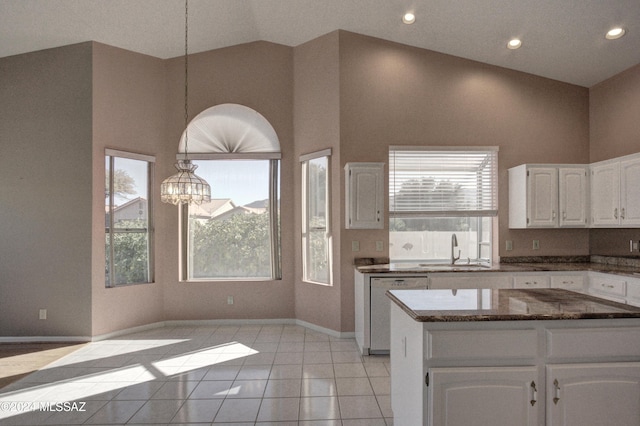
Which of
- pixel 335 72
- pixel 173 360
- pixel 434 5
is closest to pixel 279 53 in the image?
pixel 335 72

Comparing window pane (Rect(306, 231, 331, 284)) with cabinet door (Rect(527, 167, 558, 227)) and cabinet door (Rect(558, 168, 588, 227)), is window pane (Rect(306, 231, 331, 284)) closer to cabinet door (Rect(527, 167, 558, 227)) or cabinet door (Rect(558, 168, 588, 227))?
cabinet door (Rect(527, 167, 558, 227))

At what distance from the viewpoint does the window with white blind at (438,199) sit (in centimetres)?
480

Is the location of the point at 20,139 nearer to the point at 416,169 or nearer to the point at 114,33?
the point at 114,33

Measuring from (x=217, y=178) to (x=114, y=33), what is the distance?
6.90ft

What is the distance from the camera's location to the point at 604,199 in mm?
4340

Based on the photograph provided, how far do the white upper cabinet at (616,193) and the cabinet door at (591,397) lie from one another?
109 inches

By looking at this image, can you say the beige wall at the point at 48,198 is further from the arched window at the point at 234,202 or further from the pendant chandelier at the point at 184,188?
the pendant chandelier at the point at 184,188

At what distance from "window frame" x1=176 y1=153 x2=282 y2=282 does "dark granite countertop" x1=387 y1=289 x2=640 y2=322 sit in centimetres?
304

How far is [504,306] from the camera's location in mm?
2105

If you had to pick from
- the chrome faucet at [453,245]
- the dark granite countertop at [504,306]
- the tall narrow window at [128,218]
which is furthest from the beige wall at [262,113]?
the dark granite countertop at [504,306]

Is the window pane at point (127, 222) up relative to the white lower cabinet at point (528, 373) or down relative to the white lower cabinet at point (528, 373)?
up

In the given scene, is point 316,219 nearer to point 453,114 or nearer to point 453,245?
point 453,245

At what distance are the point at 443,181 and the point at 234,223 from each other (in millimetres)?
2869

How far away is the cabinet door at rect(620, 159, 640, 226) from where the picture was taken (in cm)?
393
